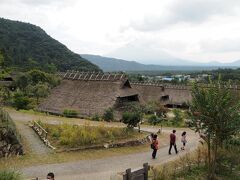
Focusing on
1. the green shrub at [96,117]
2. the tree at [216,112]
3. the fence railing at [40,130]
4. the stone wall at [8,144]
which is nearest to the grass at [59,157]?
the stone wall at [8,144]

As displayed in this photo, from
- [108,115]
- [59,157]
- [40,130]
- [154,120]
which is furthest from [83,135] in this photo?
[154,120]

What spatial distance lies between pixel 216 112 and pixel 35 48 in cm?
9992

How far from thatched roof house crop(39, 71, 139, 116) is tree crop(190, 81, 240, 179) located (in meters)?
19.7

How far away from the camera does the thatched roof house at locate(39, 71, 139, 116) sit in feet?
113

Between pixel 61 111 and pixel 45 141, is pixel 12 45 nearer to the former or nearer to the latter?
pixel 61 111

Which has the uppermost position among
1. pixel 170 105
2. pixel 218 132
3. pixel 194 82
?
pixel 194 82

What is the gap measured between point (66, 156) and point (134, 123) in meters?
6.28

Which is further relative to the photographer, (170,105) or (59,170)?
(170,105)

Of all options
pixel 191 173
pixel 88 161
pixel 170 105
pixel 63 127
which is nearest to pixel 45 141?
pixel 63 127

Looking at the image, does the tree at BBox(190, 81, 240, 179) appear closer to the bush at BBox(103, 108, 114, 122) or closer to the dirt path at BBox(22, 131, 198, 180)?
the dirt path at BBox(22, 131, 198, 180)

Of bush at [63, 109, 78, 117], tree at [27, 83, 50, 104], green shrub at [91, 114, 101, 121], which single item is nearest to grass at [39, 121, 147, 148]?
green shrub at [91, 114, 101, 121]

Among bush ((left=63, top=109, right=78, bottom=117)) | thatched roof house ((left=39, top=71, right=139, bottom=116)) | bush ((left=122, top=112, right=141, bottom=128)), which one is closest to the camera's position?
bush ((left=122, top=112, right=141, bottom=128))

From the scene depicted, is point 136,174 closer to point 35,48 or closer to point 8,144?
point 8,144

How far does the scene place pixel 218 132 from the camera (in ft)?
45.8
